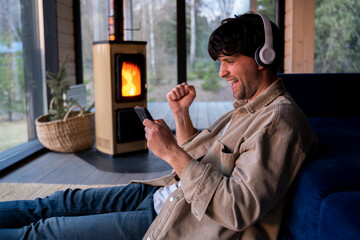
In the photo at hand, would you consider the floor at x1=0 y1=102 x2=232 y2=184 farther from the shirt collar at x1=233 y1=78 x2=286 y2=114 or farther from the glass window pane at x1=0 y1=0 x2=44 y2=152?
the shirt collar at x1=233 y1=78 x2=286 y2=114

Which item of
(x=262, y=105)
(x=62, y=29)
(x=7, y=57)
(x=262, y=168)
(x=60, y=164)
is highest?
(x=62, y=29)

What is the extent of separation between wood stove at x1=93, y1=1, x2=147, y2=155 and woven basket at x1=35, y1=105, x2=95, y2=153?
0.17 meters

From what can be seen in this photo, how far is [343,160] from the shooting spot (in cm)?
109

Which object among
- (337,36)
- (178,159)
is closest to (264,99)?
(178,159)

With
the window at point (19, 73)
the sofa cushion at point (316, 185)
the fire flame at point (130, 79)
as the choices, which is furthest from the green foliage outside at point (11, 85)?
Result: the sofa cushion at point (316, 185)

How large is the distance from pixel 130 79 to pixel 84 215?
232 centimetres

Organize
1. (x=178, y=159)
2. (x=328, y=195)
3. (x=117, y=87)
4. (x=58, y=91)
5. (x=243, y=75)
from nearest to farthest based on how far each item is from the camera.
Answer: (x=328, y=195) < (x=178, y=159) < (x=243, y=75) < (x=117, y=87) < (x=58, y=91)

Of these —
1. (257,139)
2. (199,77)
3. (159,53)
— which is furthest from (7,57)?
(257,139)

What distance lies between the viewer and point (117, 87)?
3.57 m

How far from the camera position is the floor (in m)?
3.03

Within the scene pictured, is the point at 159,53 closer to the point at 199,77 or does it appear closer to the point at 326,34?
the point at 199,77

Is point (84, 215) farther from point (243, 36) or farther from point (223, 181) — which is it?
point (243, 36)

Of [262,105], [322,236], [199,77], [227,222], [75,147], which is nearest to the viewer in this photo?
[322,236]

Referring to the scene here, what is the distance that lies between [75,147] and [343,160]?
10.2 ft
